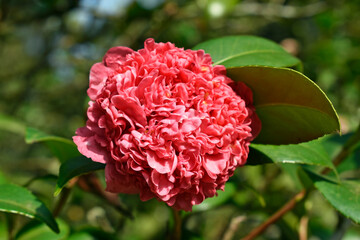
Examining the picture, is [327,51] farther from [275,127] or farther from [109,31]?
[275,127]

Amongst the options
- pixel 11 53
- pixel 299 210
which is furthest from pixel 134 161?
pixel 11 53

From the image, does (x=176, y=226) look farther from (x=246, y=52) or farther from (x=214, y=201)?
(x=246, y=52)

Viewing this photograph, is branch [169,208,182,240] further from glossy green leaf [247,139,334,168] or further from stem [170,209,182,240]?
glossy green leaf [247,139,334,168]

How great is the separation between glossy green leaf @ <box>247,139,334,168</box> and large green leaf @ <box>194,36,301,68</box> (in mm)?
210

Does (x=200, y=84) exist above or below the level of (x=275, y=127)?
above

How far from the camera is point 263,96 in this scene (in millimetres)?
899

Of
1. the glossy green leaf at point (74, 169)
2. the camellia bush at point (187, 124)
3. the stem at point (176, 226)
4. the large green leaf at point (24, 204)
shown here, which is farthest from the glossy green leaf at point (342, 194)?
the large green leaf at point (24, 204)

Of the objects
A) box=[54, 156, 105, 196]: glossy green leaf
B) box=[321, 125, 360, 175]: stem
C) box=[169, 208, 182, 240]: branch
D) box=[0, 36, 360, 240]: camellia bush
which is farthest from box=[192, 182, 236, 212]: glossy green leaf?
box=[54, 156, 105, 196]: glossy green leaf

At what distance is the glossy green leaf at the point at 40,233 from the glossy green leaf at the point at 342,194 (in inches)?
28.9

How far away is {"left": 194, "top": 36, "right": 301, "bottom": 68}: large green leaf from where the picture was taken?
1.01 meters

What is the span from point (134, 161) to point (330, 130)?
40cm

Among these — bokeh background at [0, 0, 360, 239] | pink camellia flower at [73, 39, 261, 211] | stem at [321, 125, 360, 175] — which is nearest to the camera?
pink camellia flower at [73, 39, 261, 211]

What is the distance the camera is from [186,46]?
2277 mm

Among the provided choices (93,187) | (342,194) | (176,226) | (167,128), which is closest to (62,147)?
(93,187)
